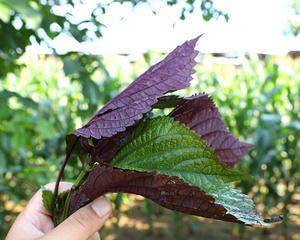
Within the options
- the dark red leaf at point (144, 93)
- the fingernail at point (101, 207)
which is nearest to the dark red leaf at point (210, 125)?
the dark red leaf at point (144, 93)

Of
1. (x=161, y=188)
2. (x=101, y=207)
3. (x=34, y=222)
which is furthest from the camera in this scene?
(x=34, y=222)

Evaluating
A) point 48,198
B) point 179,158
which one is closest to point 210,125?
point 179,158

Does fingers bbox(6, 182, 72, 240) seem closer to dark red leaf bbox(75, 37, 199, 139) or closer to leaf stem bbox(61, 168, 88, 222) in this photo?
leaf stem bbox(61, 168, 88, 222)

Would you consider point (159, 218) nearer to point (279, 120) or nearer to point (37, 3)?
point (279, 120)

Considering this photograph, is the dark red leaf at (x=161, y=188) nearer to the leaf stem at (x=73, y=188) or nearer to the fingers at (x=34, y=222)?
the leaf stem at (x=73, y=188)

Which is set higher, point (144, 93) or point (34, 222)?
point (144, 93)

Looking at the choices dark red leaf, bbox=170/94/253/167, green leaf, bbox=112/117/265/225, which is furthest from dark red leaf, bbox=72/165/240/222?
dark red leaf, bbox=170/94/253/167

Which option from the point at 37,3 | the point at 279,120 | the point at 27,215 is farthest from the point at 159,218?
the point at 27,215

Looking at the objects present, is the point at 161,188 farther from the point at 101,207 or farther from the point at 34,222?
the point at 34,222
